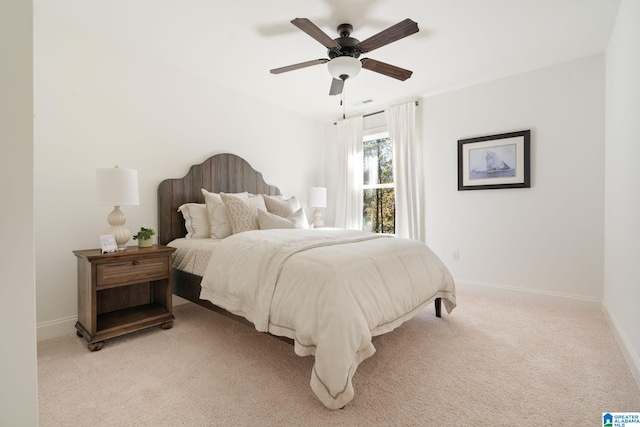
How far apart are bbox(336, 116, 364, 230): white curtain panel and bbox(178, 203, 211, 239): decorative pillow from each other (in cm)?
231

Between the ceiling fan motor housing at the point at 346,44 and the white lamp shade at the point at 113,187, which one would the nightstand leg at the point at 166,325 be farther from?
the ceiling fan motor housing at the point at 346,44

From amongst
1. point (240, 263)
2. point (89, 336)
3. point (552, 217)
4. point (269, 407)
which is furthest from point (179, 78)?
point (552, 217)

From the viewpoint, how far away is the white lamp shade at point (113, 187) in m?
2.30

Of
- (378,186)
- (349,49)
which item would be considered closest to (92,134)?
(349,49)

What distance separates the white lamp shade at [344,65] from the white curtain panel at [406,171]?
73.8 inches

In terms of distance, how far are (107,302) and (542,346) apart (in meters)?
3.48

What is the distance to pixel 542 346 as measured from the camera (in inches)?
85.0

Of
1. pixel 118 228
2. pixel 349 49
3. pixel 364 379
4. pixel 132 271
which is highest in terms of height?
pixel 349 49

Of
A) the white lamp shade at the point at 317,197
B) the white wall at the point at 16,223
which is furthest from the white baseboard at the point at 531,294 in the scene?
the white wall at the point at 16,223

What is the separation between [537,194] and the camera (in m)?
3.24

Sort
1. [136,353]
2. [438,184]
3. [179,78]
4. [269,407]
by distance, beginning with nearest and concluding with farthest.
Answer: [269,407] → [136,353] → [179,78] → [438,184]

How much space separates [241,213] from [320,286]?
1582mm

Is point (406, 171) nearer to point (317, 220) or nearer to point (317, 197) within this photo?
point (317, 197)

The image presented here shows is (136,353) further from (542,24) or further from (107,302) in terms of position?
(542,24)
